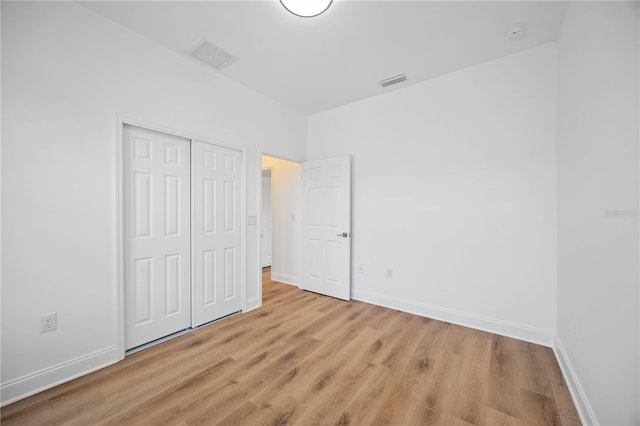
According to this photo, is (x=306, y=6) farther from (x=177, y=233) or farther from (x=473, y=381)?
(x=473, y=381)

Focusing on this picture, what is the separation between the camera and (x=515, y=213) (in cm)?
249

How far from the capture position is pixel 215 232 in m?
2.84

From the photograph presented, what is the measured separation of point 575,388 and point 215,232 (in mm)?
3262

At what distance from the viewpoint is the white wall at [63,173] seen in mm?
1641

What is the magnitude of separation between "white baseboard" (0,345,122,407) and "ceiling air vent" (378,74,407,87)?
3799 millimetres

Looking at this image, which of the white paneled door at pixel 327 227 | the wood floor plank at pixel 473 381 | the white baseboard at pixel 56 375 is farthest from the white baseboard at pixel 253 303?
the wood floor plank at pixel 473 381

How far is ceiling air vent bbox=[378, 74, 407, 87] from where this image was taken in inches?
115

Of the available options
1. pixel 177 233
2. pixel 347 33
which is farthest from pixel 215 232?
pixel 347 33

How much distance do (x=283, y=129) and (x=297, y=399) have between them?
10.5ft

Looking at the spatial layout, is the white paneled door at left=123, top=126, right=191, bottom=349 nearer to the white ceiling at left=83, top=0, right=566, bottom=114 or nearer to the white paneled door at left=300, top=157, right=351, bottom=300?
the white ceiling at left=83, top=0, right=566, bottom=114

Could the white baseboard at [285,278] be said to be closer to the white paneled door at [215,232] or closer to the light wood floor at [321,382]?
the white paneled door at [215,232]

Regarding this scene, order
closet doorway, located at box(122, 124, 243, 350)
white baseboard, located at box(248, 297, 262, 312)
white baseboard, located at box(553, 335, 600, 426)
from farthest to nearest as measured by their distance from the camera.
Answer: white baseboard, located at box(248, 297, 262, 312)
closet doorway, located at box(122, 124, 243, 350)
white baseboard, located at box(553, 335, 600, 426)

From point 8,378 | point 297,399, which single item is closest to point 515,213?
point 297,399

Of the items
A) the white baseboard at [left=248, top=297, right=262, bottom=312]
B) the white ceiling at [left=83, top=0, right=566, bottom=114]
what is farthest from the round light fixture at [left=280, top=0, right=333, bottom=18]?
the white baseboard at [left=248, top=297, right=262, bottom=312]
